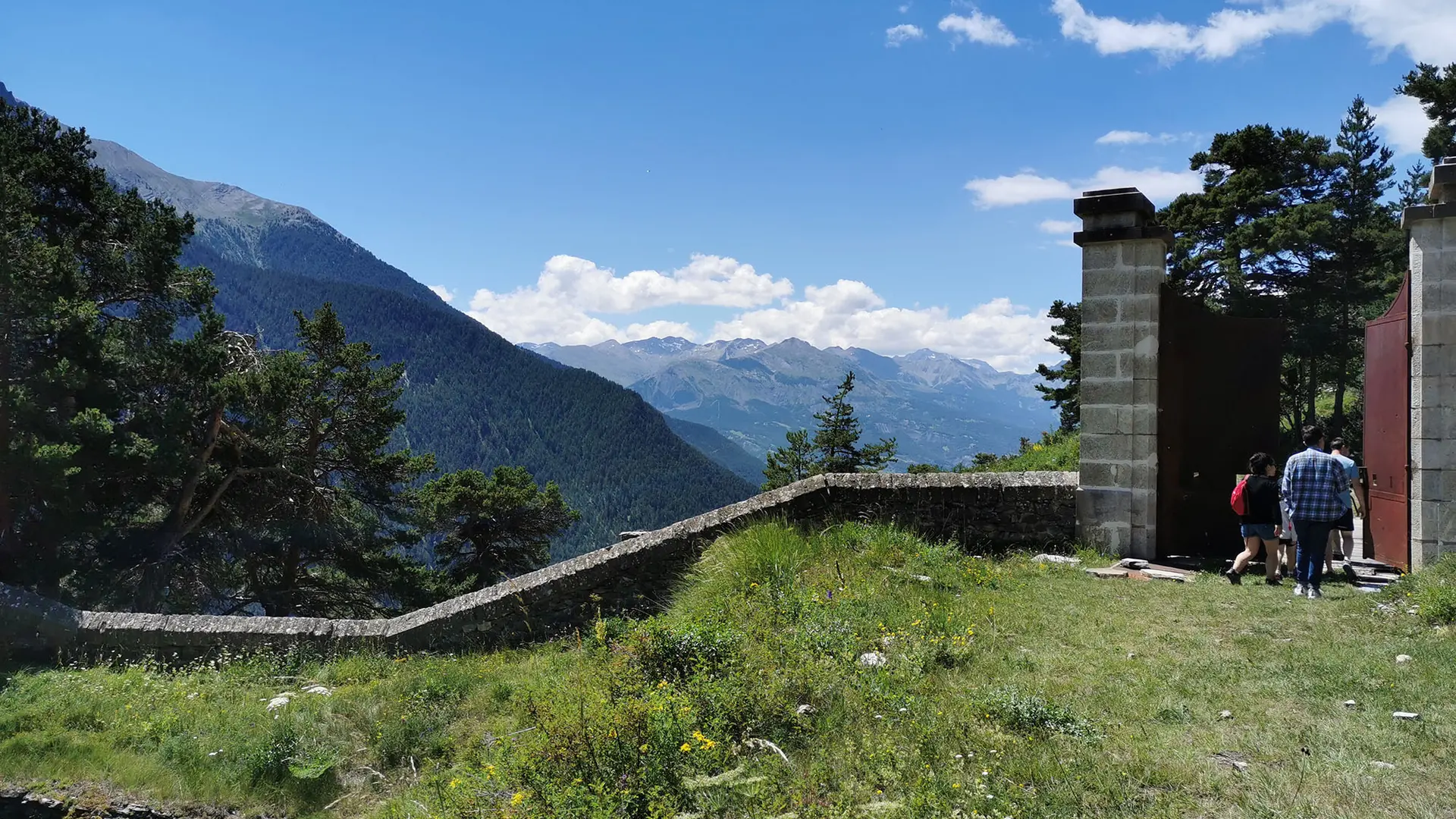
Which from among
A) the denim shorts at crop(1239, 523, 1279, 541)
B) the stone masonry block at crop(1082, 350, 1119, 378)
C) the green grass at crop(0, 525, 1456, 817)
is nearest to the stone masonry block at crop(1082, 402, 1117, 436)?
the stone masonry block at crop(1082, 350, 1119, 378)

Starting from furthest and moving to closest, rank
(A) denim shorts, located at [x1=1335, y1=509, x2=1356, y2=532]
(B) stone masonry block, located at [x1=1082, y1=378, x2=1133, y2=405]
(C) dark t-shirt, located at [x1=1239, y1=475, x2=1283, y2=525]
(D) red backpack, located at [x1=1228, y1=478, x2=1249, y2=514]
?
(B) stone masonry block, located at [x1=1082, y1=378, x2=1133, y2=405] → (A) denim shorts, located at [x1=1335, y1=509, x2=1356, y2=532] → (D) red backpack, located at [x1=1228, y1=478, x2=1249, y2=514] → (C) dark t-shirt, located at [x1=1239, y1=475, x2=1283, y2=525]

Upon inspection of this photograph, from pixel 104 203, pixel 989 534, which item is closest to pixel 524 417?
pixel 104 203

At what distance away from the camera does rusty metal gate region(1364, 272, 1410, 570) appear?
297 inches

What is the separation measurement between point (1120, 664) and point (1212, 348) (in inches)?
199

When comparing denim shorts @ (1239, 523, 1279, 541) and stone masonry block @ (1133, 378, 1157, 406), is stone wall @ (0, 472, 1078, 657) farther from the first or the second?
denim shorts @ (1239, 523, 1279, 541)

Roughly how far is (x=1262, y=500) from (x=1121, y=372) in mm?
1791

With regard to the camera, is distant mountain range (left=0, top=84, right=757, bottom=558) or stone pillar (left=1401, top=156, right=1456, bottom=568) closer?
stone pillar (left=1401, top=156, right=1456, bottom=568)

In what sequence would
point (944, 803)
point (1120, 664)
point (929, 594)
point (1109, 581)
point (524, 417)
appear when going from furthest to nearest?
1. point (524, 417)
2. point (1109, 581)
3. point (929, 594)
4. point (1120, 664)
5. point (944, 803)

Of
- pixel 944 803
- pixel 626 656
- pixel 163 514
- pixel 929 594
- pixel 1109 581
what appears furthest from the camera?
pixel 163 514

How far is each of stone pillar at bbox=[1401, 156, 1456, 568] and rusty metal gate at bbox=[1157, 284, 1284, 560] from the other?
137 centimetres

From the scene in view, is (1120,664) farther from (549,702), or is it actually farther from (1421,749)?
(549,702)

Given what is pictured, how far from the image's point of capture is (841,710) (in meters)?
4.39

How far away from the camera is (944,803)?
328 cm

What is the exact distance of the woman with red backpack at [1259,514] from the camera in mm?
7418
